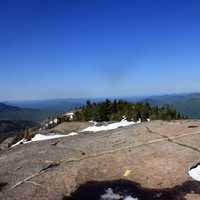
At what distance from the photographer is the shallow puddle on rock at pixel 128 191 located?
32.8 feet

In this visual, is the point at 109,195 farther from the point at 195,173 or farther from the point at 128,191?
the point at 195,173

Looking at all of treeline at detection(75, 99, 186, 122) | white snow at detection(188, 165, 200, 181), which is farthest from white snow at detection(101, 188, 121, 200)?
treeline at detection(75, 99, 186, 122)

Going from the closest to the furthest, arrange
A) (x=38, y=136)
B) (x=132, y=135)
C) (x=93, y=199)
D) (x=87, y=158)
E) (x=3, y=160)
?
(x=93, y=199) → (x=87, y=158) → (x=3, y=160) → (x=132, y=135) → (x=38, y=136)

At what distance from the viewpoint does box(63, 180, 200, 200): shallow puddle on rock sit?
9.99 metres

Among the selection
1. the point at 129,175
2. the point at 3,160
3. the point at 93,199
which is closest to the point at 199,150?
the point at 129,175

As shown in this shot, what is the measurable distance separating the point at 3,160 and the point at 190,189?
7775 millimetres

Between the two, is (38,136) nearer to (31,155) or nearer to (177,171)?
(31,155)

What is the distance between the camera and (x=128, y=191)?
10.4m

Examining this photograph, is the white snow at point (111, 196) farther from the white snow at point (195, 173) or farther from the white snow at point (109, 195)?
the white snow at point (195, 173)

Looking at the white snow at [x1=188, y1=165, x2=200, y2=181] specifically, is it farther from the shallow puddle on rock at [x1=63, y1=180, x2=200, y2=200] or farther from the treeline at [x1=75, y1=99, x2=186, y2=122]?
the treeline at [x1=75, y1=99, x2=186, y2=122]

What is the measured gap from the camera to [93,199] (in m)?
9.98

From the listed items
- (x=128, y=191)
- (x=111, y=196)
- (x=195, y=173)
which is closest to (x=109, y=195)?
(x=111, y=196)

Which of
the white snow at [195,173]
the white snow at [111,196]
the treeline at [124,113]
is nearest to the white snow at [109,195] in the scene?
the white snow at [111,196]

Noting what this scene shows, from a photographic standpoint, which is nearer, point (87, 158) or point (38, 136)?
point (87, 158)
